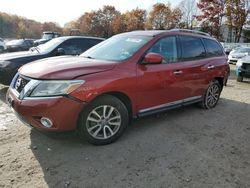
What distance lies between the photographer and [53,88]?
11.7 feet

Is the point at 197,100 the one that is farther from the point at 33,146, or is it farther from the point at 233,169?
the point at 33,146

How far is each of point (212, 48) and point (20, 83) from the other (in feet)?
13.8

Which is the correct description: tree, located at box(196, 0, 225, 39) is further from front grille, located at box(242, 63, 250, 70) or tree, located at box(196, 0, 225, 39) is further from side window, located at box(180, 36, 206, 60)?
side window, located at box(180, 36, 206, 60)

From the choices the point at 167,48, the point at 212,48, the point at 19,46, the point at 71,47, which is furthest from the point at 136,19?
the point at 167,48

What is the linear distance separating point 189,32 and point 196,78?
3.18 feet

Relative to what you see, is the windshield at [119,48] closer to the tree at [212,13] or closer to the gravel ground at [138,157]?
the gravel ground at [138,157]

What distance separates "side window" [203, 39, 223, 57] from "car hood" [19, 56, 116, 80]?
9.14 feet

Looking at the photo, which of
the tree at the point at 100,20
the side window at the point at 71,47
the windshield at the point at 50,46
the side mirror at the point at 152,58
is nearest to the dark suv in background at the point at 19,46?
the windshield at the point at 50,46

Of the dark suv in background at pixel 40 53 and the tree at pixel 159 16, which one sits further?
the tree at pixel 159 16

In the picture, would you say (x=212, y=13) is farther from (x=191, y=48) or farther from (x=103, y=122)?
(x=103, y=122)

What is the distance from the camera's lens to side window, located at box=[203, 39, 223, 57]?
5953 mm

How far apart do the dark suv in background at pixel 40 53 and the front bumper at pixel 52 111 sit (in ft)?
11.4

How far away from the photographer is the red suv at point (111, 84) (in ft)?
11.7

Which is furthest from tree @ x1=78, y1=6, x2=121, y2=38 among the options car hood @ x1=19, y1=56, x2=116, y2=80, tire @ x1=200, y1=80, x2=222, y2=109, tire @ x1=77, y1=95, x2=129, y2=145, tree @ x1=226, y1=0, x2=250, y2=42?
Result: tire @ x1=77, y1=95, x2=129, y2=145
